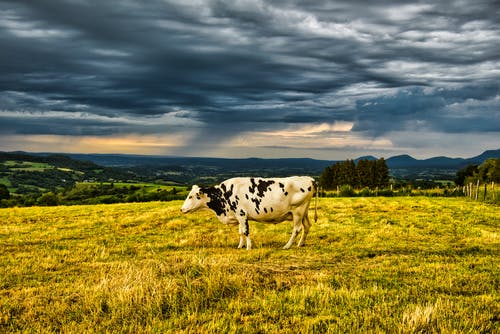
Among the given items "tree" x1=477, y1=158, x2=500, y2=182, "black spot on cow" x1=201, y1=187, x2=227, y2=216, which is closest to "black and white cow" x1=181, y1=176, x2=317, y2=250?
"black spot on cow" x1=201, y1=187, x2=227, y2=216

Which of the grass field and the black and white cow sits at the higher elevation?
the black and white cow

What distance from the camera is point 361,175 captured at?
108375 millimetres

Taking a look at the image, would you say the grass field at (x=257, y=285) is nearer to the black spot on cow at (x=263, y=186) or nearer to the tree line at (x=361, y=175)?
the black spot on cow at (x=263, y=186)

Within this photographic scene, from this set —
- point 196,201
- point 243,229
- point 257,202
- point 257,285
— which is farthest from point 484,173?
point 257,285

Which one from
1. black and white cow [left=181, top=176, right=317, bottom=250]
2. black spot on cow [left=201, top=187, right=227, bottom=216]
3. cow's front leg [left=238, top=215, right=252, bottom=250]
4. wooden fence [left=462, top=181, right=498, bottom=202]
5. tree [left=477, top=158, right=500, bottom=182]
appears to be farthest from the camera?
tree [left=477, top=158, right=500, bottom=182]

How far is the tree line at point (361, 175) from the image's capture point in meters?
107

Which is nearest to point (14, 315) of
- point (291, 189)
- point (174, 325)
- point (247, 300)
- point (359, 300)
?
point (174, 325)

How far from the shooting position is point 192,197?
16.7 m

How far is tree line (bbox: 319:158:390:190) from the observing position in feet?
351

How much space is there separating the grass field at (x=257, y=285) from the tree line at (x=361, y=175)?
93142 mm

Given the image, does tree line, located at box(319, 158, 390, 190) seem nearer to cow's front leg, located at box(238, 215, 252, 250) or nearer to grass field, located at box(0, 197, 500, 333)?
grass field, located at box(0, 197, 500, 333)

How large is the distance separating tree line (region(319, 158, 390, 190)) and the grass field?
306 ft

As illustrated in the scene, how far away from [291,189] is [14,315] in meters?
10.2

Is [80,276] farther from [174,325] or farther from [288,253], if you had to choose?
[288,253]
